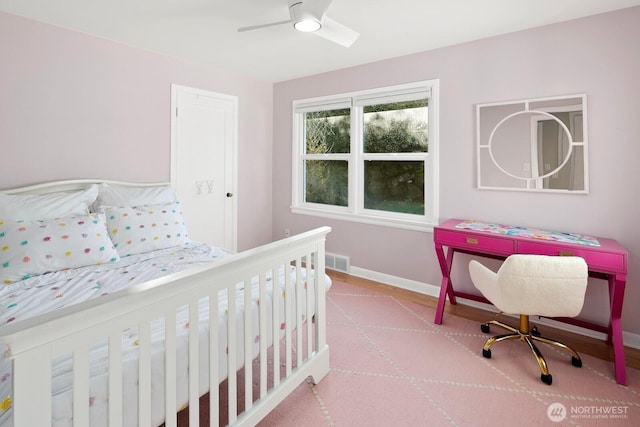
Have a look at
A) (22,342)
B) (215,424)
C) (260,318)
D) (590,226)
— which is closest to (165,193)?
(260,318)

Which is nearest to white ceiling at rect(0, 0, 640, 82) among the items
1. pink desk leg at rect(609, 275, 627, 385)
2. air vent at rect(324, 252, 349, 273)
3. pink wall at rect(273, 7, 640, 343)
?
pink wall at rect(273, 7, 640, 343)

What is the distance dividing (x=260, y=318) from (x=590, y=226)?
2.45m

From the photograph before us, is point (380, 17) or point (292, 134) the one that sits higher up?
point (380, 17)

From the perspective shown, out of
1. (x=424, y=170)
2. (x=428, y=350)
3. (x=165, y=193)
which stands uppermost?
(x=424, y=170)

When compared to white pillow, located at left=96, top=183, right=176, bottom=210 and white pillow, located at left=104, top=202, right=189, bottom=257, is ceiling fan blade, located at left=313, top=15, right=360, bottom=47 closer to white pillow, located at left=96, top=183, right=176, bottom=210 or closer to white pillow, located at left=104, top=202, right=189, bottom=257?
white pillow, located at left=104, top=202, right=189, bottom=257

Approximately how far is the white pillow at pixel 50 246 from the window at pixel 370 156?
92.5 inches

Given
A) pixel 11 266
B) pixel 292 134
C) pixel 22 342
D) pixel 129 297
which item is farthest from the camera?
pixel 292 134

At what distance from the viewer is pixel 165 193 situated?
3.16 meters

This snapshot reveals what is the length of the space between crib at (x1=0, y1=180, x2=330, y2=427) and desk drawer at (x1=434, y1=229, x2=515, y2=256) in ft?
3.84

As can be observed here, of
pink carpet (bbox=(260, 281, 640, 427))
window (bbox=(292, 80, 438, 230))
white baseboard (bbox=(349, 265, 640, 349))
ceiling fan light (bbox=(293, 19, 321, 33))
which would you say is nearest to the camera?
pink carpet (bbox=(260, 281, 640, 427))

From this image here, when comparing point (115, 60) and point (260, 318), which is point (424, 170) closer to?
point (260, 318)

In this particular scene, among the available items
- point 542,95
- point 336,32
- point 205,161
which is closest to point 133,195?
point 205,161

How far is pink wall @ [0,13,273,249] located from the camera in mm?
2521

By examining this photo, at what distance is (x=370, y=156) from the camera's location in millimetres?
3715
